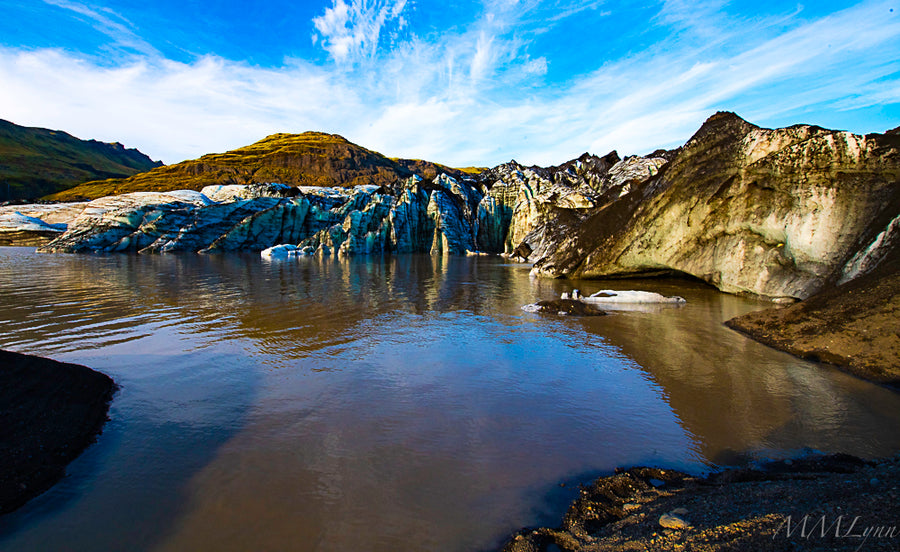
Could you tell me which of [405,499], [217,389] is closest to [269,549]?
[405,499]

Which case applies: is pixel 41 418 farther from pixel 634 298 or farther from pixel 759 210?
pixel 759 210

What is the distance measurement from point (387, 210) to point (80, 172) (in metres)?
152

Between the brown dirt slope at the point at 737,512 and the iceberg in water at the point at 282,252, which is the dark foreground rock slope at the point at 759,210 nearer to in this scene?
the brown dirt slope at the point at 737,512

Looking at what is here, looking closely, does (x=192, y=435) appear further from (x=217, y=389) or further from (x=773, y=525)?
(x=773, y=525)

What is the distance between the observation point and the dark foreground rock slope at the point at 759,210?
42.8 feet

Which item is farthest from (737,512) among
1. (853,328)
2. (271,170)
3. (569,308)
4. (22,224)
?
(271,170)

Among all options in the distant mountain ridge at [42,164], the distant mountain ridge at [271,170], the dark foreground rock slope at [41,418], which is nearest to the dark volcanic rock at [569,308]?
the dark foreground rock slope at [41,418]

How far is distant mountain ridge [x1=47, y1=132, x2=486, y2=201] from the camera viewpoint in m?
122

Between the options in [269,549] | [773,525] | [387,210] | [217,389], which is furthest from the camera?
[387,210]

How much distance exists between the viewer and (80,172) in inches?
5802

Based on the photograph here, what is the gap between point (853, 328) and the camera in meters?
8.87

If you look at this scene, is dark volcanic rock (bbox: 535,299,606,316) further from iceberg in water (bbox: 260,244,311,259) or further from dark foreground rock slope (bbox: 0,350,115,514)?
iceberg in water (bbox: 260,244,311,259)

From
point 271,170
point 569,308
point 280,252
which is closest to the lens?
point 569,308

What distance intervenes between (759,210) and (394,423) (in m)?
18.3
